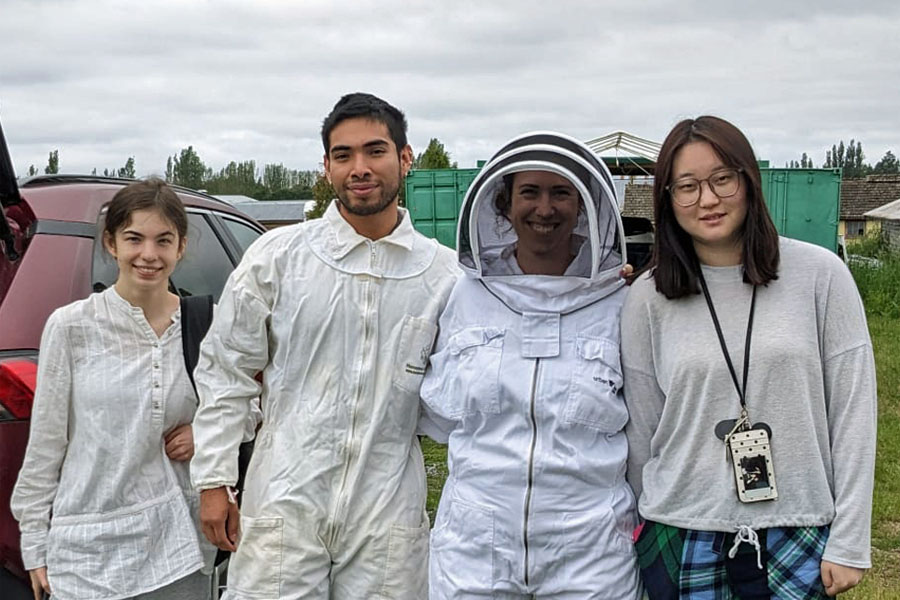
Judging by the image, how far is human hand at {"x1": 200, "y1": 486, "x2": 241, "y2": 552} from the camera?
2.83 m

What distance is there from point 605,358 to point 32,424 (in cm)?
177

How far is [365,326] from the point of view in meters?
2.86

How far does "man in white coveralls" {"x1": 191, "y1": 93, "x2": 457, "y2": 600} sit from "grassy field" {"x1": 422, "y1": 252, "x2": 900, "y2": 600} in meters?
3.11

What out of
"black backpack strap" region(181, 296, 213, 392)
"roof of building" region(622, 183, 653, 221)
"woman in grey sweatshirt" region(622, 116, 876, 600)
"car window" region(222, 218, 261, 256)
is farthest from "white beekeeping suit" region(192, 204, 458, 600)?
"roof of building" region(622, 183, 653, 221)

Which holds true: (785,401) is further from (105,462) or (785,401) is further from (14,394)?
(14,394)

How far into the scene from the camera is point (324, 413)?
2824mm

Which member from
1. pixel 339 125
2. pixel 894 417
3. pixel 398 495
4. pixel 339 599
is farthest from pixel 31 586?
pixel 894 417

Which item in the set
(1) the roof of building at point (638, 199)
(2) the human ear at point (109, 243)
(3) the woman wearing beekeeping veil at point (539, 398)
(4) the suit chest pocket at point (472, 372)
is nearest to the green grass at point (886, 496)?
(3) the woman wearing beekeeping veil at point (539, 398)

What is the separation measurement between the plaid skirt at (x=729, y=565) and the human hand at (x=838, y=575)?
22 millimetres

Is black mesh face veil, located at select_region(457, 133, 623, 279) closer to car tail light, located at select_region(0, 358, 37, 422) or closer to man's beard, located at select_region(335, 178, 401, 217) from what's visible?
man's beard, located at select_region(335, 178, 401, 217)

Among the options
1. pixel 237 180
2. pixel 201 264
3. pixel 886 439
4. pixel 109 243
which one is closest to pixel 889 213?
pixel 886 439

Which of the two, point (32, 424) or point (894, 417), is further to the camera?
point (894, 417)

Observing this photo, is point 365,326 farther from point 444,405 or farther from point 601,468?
point 601,468

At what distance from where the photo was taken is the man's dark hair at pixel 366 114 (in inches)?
117
